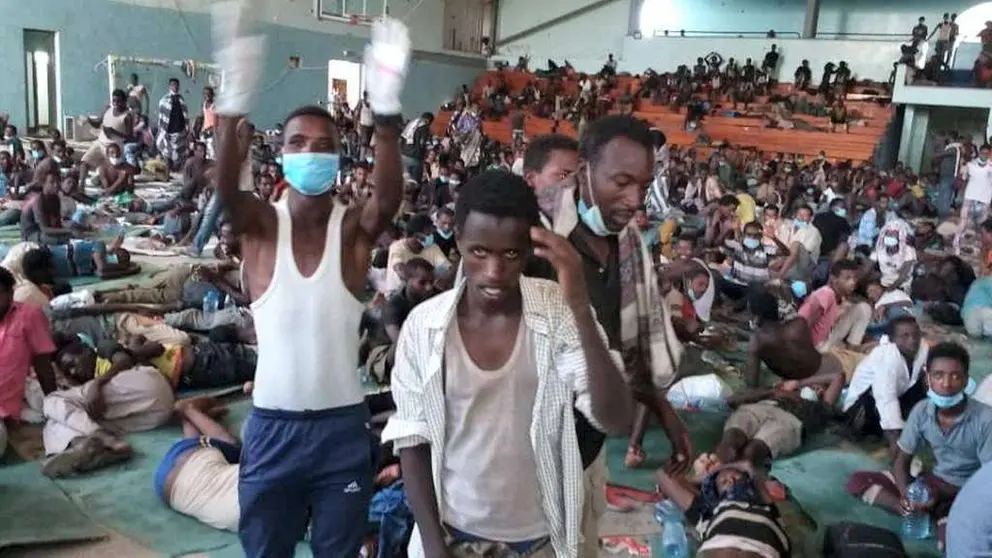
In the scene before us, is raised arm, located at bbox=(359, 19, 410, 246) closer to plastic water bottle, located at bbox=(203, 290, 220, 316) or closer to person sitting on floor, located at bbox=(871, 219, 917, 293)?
plastic water bottle, located at bbox=(203, 290, 220, 316)

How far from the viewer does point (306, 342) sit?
2.19 meters

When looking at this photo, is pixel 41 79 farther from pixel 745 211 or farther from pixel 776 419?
pixel 776 419

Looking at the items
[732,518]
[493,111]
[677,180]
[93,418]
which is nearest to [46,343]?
[93,418]

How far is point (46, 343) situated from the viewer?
403cm

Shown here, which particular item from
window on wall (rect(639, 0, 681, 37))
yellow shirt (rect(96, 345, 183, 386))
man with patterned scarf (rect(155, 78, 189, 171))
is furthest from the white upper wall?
yellow shirt (rect(96, 345, 183, 386))

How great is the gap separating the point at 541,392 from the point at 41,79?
16241 millimetres

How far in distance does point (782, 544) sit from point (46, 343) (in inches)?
134

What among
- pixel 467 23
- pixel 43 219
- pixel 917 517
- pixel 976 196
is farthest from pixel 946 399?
pixel 467 23

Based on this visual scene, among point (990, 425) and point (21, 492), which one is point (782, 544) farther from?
point (21, 492)

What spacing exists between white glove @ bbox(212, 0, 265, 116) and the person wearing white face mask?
11.5 meters

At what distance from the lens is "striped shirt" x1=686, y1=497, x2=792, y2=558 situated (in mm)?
3090

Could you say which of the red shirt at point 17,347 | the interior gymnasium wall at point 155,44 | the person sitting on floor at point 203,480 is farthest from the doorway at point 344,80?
the person sitting on floor at point 203,480

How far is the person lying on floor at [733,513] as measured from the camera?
3.10 meters

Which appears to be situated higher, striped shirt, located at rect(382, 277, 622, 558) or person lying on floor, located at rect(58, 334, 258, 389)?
striped shirt, located at rect(382, 277, 622, 558)
